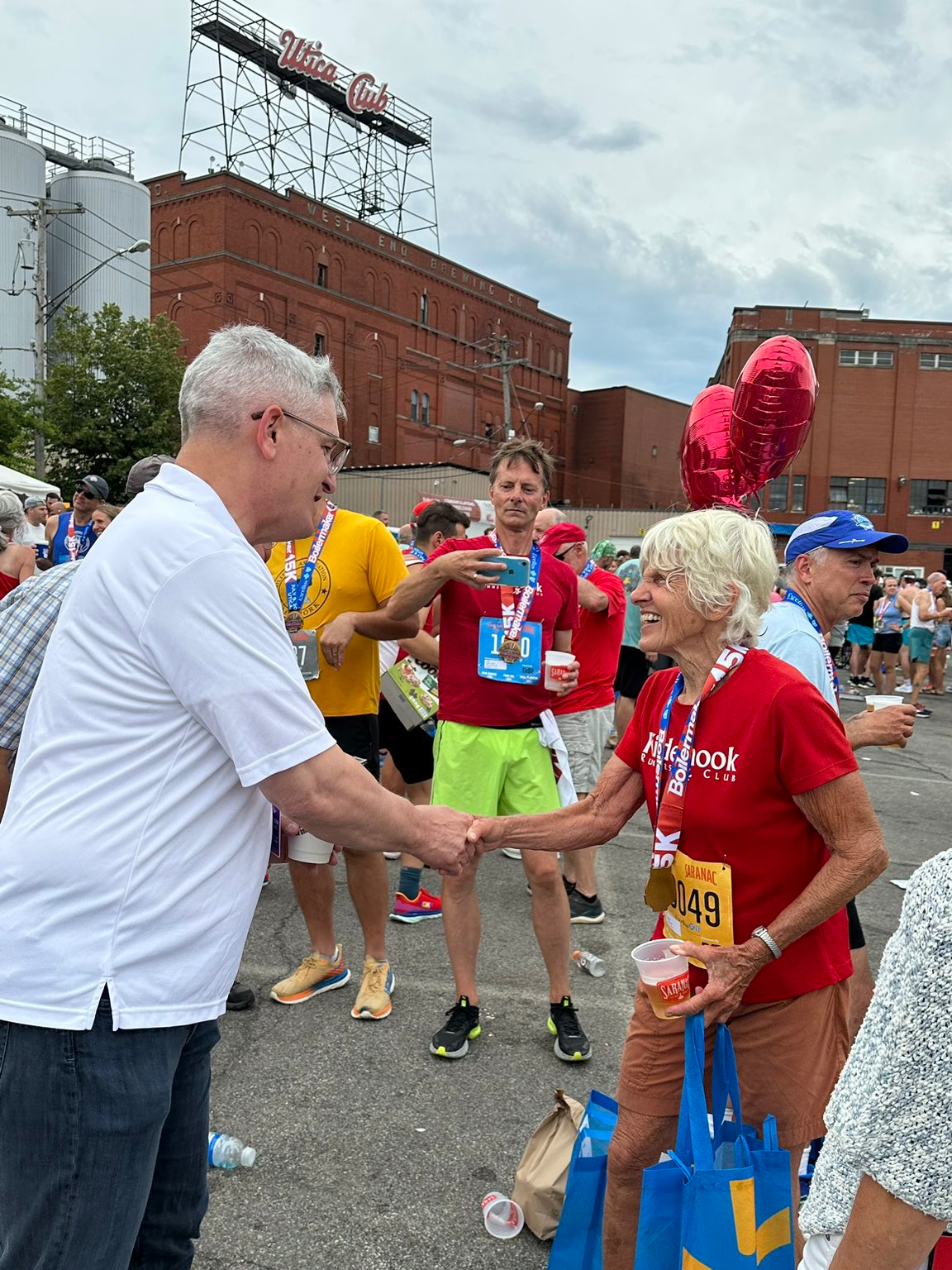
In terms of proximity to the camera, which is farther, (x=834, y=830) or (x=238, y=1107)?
(x=238, y=1107)

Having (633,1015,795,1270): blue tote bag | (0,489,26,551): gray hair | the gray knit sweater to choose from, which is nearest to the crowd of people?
the gray knit sweater

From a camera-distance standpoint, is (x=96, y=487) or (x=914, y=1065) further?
(x=96, y=487)

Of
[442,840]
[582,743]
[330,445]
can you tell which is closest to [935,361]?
[582,743]

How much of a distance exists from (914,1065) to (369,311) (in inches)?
2253

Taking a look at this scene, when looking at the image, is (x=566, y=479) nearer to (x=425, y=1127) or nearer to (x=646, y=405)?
(x=646, y=405)

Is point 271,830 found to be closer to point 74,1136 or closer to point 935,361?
point 74,1136

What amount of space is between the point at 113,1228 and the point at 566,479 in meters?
72.3

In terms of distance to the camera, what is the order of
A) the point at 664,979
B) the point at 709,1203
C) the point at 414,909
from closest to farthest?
the point at 709,1203 → the point at 664,979 → the point at 414,909

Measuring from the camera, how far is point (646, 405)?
73.5m

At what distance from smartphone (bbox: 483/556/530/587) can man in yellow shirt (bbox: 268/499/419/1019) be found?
577mm

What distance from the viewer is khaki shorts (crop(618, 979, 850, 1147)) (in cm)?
211

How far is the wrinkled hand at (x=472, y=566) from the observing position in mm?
3414

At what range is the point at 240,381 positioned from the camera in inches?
70.9

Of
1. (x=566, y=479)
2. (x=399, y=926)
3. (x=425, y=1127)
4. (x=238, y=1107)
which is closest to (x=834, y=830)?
(x=425, y=1127)
